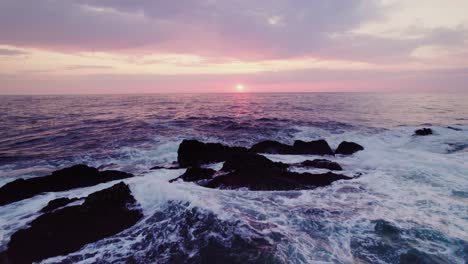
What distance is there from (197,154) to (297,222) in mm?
8140

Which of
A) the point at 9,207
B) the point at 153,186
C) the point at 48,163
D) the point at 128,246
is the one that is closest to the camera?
the point at 128,246

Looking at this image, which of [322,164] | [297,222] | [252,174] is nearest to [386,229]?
[297,222]

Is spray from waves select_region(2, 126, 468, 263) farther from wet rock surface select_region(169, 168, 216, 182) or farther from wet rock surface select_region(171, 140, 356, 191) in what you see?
wet rock surface select_region(169, 168, 216, 182)

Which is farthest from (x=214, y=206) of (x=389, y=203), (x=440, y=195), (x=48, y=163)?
(x=48, y=163)

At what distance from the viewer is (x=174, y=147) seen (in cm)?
1798

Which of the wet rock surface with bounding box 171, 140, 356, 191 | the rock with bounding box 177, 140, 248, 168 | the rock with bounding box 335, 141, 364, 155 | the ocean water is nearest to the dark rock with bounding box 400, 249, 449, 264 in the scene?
the ocean water

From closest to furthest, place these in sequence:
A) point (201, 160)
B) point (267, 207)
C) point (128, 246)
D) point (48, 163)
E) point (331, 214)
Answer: point (128, 246) < point (331, 214) < point (267, 207) < point (201, 160) < point (48, 163)

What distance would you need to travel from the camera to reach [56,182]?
10.0m

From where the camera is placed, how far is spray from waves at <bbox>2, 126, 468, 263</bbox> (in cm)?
541

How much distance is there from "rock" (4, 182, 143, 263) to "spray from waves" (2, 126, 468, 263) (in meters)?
0.35

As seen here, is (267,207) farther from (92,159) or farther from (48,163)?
(48,163)

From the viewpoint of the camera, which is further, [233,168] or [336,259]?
[233,168]

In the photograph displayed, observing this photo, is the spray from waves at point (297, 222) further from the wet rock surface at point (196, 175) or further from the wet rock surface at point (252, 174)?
the wet rock surface at point (196, 175)

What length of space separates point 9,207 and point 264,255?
337 inches
